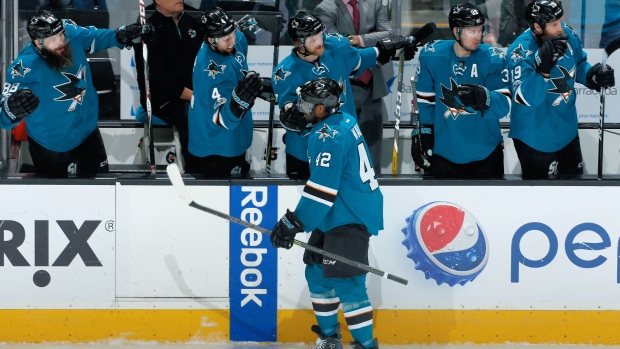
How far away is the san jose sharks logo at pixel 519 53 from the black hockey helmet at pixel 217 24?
1382 mm

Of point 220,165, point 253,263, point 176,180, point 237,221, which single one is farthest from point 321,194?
point 220,165

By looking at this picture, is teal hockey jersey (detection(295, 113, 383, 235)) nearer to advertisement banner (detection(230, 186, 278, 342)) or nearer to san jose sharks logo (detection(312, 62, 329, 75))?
advertisement banner (detection(230, 186, 278, 342))

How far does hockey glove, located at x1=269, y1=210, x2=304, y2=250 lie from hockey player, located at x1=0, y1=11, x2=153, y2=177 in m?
1.15

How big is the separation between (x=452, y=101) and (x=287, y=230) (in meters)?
1.30

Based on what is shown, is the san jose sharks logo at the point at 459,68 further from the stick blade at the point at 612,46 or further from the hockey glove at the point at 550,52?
the stick blade at the point at 612,46

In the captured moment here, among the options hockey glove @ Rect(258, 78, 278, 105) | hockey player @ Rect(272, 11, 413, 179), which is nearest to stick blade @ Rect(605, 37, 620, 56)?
hockey player @ Rect(272, 11, 413, 179)

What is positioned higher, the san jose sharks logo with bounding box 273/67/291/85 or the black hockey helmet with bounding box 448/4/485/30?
the black hockey helmet with bounding box 448/4/485/30

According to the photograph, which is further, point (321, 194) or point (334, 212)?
point (334, 212)

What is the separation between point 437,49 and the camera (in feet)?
16.5

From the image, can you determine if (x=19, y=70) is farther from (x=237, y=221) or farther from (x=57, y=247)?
(x=237, y=221)

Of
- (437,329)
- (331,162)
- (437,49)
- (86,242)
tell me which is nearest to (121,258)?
(86,242)

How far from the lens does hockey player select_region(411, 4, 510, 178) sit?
489 centimetres

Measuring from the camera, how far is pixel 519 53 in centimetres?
493

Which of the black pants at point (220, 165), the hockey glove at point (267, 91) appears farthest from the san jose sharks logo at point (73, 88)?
the hockey glove at point (267, 91)
